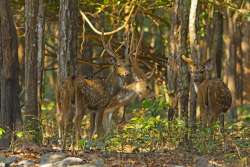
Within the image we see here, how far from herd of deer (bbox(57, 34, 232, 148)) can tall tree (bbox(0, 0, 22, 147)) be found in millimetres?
1186

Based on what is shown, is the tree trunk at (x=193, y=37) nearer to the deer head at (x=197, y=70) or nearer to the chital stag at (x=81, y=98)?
the deer head at (x=197, y=70)

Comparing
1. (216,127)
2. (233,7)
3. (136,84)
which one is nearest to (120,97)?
(136,84)

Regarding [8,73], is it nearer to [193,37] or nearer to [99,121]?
[99,121]

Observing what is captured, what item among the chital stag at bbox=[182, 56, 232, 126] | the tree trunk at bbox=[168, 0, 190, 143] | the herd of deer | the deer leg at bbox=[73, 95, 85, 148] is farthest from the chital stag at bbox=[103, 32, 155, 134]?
the chital stag at bbox=[182, 56, 232, 126]

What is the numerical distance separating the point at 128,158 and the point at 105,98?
10.4 ft

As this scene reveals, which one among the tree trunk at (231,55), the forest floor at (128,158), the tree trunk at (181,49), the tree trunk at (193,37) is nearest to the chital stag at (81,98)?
the forest floor at (128,158)

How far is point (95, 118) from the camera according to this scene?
48.3 ft

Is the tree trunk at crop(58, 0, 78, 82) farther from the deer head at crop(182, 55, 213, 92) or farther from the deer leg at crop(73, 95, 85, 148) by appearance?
the deer head at crop(182, 55, 213, 92)

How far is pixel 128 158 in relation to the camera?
1160cm

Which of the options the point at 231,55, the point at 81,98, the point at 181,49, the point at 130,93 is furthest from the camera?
the point at 231,55

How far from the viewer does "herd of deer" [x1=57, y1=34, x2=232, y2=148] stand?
13.4 metres

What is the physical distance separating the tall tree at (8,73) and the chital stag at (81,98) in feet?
3.90

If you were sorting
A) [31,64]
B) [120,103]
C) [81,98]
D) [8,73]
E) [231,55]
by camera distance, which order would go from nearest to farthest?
[31,64], [81,98], [8,73], [120,103], [231,55]

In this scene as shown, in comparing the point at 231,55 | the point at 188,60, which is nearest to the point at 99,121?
the point at 188,60
